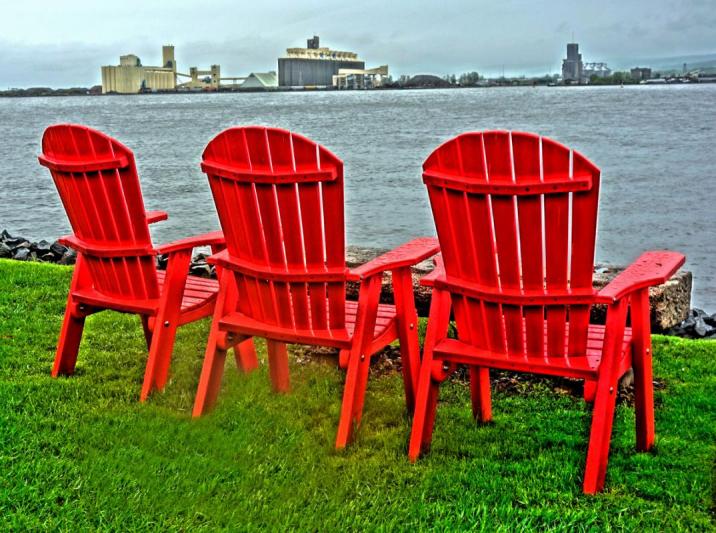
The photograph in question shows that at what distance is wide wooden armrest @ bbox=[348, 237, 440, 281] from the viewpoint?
3.88m

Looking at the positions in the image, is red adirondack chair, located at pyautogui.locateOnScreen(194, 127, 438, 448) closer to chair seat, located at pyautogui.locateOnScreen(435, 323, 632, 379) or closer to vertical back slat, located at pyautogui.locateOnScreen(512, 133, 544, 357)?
chair seat, located at pyautogui.locateOnScreen(435, 323, 632, 379)

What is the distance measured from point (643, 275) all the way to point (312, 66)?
15969 centimetres

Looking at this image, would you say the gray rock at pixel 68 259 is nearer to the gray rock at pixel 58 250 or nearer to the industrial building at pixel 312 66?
the gray rock at pixel 58 250

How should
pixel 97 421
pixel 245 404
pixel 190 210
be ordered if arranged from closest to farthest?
pixel 97 421, pixel 245 404, pixel 190 210

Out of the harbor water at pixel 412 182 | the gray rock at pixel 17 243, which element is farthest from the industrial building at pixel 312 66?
the gray rock at pixel 17 243

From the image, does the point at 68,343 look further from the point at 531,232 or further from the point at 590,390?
the point at 590,390

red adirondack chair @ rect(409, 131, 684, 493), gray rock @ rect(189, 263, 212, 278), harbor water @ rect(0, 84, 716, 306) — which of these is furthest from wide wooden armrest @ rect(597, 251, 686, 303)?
harbor water @ rect(0, 84, 716, 306)

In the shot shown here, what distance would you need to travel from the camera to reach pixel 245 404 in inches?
179

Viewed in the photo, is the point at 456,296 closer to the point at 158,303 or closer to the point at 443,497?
the point at 443,497

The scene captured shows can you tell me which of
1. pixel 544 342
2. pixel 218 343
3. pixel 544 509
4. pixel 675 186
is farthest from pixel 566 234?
pixel 675 186

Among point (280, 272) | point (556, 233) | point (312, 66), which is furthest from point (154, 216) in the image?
point (312, 66)

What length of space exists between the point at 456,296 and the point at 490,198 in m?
0.48

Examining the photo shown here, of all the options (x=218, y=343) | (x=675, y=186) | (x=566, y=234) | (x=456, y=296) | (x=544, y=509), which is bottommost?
(x=675, y=186)

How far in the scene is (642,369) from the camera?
3.93 m
